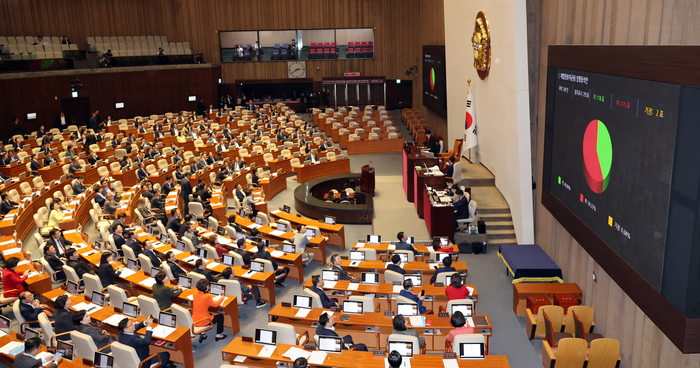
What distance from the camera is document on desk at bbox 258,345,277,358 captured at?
7777 mm

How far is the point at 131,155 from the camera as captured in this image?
70.0 ft

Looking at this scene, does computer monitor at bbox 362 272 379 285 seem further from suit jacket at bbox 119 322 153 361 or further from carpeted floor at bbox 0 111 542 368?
suit jacket at bbox 119 322 153 361

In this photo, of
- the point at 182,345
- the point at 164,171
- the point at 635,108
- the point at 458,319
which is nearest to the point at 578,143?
the point at 635,108

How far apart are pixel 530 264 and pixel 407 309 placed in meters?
3.72

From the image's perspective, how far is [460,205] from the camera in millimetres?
14180

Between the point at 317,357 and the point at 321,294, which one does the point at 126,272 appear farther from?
the point at 317,357

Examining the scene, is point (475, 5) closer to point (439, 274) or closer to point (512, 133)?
point (512, 133)

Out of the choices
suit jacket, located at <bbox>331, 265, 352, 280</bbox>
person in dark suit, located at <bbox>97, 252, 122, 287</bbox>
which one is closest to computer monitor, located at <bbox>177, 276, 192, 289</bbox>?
person in dark suit, located at <bbox>97, 252, 122, 287</bbox>

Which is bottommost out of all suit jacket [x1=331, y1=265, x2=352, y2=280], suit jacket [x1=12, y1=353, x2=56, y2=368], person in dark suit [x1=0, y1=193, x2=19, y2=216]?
suit jacket [x1=331, y1=265, x2=352, y2=280]

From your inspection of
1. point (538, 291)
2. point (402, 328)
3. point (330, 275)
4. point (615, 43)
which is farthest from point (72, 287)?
point (615, 43)

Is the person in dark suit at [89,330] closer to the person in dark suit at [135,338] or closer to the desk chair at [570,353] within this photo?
the person in dark suit at [135,338]

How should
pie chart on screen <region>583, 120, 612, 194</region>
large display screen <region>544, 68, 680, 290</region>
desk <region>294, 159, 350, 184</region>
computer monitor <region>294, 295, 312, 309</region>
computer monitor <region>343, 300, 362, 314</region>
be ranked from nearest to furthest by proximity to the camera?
large display screen <region>544, 68, 680, 290</region> → pie chart on screen <region>583, 120, 612, 194</region> → computer monitor <region>343, 300, 362, 314</region> → computer monitor <region>294, 295, 312, 309</region> → desk <region>294, 159, 350, 184</region>

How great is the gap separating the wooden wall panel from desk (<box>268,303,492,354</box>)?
79.4 inches

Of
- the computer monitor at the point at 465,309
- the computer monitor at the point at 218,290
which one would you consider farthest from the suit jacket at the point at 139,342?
the computer monitor at the point at 465,309
